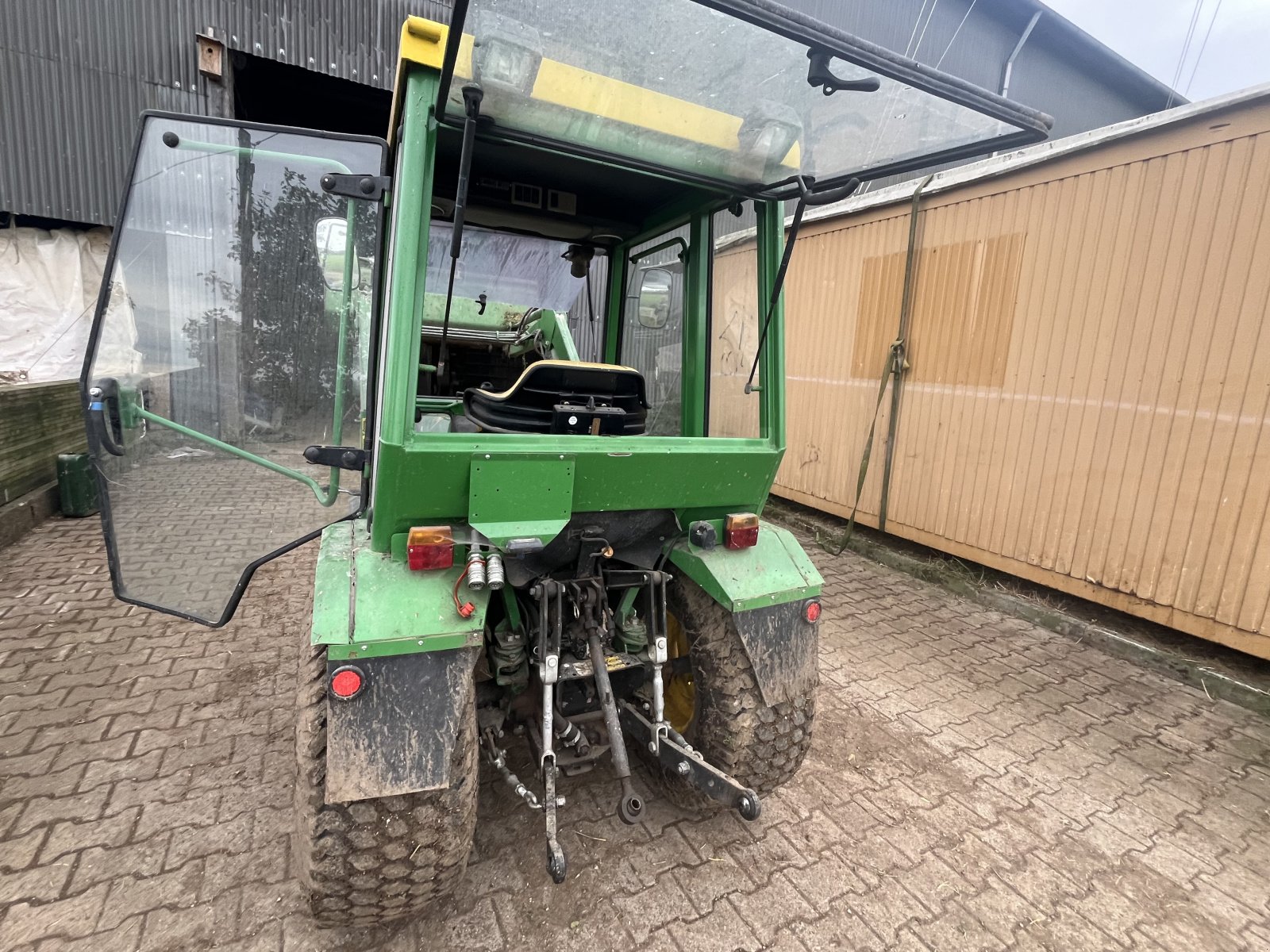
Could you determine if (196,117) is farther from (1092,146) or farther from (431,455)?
(1092,146)

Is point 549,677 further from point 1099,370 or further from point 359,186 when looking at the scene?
point 1099,370

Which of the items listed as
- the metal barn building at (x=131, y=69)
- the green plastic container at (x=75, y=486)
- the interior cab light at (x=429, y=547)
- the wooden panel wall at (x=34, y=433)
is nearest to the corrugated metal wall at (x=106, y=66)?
the metal barn building at (x=131, y=69)

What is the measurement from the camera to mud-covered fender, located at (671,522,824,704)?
220cm

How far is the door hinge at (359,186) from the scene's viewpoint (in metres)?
1.91

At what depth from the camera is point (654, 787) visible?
2.56m

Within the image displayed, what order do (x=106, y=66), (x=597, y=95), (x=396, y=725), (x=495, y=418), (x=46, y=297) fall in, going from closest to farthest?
1. (x=597, y=95)
2. (x=396, y=725)
3. (x=495, y=418)
4. (x=106, y=66)
5. (x=46, y=297)

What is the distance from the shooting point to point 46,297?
317 inches

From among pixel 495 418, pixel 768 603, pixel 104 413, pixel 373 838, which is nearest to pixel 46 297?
pixel 104 413

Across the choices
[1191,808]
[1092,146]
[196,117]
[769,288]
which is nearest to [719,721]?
[769,288]

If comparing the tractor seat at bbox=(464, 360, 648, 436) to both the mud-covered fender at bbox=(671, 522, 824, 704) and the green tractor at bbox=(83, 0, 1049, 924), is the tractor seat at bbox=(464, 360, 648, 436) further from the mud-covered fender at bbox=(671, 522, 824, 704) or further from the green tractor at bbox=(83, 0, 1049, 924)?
the mud-covered fender at bbox=(671, 522, 824, 704)

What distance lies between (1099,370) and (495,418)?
4.18m

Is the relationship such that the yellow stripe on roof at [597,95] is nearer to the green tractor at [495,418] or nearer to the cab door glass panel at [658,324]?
the green tractor at [495,418]

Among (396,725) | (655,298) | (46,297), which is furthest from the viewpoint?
(46,297)

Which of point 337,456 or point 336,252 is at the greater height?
point 336,252
